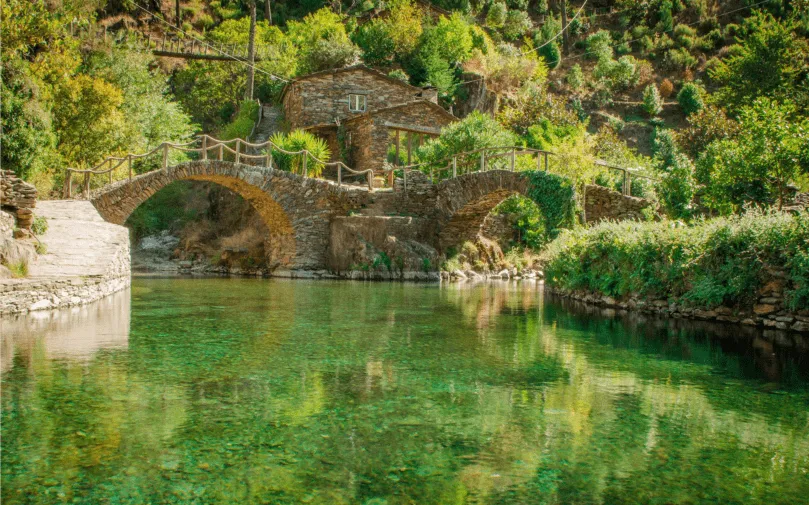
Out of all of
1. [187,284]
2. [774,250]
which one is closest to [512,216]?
[187,284]

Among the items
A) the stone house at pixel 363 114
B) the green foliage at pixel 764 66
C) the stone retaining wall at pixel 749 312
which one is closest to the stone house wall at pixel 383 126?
the stone house at pixel 363 114

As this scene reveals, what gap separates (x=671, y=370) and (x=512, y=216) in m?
21.7

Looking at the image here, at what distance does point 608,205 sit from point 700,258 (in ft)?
39.6

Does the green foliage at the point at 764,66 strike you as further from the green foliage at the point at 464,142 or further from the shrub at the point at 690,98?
the green foliage at the point at 464,142

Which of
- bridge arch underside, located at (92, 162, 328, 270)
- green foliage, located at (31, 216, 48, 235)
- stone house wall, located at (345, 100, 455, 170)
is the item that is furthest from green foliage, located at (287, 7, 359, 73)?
green foliage, located at (31, 216, 48, 235)

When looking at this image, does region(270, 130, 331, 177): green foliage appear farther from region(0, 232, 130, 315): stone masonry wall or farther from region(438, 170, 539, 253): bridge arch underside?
region(0, 232, 130, 315): stone masonry wall

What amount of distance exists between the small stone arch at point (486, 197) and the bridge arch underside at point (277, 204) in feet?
14.1

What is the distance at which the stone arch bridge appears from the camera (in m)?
22.8

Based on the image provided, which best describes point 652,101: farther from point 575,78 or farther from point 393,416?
point 393,416

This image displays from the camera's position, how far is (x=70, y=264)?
39.3ft

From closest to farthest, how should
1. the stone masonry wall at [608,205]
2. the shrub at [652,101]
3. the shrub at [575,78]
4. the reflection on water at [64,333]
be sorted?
the reflection on water at [64,333] < the stone masonry wall at [608,205] < the shrub at [652,101] < the shrub at [575,78]

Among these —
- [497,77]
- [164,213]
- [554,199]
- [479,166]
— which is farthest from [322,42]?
[554,199]

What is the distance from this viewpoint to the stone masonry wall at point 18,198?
11.9m

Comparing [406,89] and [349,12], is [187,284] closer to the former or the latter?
[406,89]
